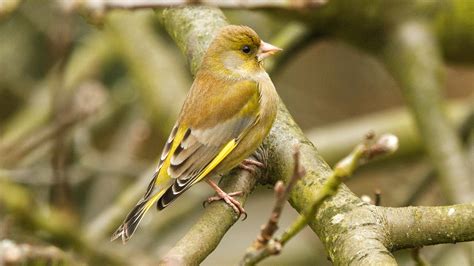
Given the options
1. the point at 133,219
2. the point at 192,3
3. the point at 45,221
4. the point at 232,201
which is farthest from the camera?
the point at 45,221

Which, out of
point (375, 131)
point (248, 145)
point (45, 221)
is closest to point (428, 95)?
point (375, 131)

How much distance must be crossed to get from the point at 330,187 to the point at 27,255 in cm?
128

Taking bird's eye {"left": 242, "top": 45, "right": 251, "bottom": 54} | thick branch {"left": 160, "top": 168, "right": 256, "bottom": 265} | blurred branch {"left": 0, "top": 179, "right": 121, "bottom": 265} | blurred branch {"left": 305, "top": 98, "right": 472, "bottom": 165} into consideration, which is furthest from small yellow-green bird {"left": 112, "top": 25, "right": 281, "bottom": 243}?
blurred branch {"left": 305, "top": 98, "right": 472, "bottom": 165}

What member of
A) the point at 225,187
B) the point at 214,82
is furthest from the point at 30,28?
the point at 225,187

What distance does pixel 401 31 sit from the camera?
5297 millimetres

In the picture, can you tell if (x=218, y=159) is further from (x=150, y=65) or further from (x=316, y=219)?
(x=150, y=65)

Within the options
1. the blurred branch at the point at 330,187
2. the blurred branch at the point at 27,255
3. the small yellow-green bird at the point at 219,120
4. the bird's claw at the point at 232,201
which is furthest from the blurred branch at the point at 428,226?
the blurred branch at the point at 27,255

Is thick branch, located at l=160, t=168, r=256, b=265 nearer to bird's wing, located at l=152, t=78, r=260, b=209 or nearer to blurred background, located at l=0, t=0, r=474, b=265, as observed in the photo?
bird's wing, located at l=152, t=78, r=260, b=209

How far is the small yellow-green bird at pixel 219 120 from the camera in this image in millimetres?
3734

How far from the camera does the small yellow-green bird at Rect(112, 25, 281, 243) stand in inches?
147

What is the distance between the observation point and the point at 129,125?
278 inches

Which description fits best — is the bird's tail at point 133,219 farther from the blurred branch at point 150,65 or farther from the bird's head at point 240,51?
the blurred branch at point 150,65

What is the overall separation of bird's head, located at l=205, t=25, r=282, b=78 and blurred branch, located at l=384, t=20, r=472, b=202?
1.14 m

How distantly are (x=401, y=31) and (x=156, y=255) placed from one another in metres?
1.96
